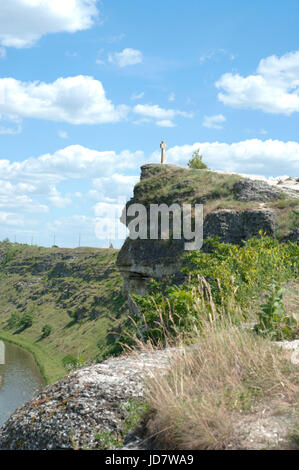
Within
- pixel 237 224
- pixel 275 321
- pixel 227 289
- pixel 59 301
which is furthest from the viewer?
pixel 59 301

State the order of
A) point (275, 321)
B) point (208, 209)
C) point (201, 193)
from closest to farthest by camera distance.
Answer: point (275, 321) → point (208, 209) → point (201, 193)

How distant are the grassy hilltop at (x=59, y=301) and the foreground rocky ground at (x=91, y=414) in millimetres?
42214

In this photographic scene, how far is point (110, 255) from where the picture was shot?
81.8 metres

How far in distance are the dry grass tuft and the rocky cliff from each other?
35.6 ft

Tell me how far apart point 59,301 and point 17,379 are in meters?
29.1

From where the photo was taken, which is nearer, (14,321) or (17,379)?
(17,379)

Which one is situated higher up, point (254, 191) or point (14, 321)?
point (254, 191)

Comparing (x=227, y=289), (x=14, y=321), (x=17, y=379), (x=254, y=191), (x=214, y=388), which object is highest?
(x=254, y=191)

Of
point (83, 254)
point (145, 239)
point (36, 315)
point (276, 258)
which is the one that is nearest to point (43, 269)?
point (83, 254)

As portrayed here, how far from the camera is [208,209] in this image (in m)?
18.6

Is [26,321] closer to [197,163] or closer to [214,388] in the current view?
[197,163]

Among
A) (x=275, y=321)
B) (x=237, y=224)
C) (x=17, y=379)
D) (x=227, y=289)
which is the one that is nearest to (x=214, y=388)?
(x=275, y=321)

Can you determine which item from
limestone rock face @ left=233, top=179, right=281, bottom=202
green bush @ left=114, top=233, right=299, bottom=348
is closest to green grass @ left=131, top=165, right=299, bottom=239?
limestone rock face @ left=233, top=179, right=281, bottom=202

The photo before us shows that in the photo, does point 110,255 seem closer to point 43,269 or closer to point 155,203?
point 43,269
